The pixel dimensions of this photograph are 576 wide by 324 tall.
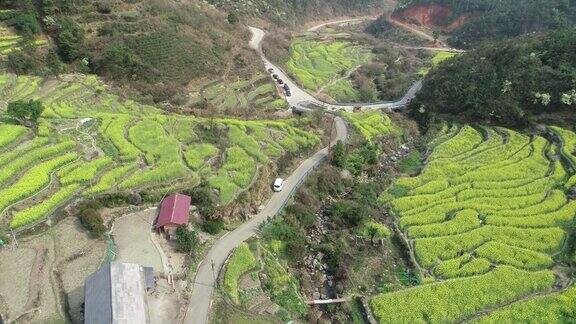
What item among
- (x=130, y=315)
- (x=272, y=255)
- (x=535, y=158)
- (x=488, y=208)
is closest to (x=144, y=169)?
(x=272, y=255)

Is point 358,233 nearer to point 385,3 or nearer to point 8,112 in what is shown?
point 8,112

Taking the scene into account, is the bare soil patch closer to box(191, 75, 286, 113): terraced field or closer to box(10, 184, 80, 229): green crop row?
box(10, 184, 80, 229): green crop row

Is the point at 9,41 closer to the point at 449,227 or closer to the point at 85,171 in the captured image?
the point at 85,171

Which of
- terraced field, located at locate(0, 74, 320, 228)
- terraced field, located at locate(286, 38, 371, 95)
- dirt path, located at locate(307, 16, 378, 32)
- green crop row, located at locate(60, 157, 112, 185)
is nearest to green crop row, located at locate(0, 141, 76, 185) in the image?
terraced field, located at locate(0, 74, 320, 228)

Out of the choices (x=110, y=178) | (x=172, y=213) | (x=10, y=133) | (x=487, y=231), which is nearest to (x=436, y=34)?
(x=487, y=231)

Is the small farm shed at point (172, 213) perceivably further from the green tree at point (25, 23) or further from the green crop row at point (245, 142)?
the green tree at point (25, 23)
